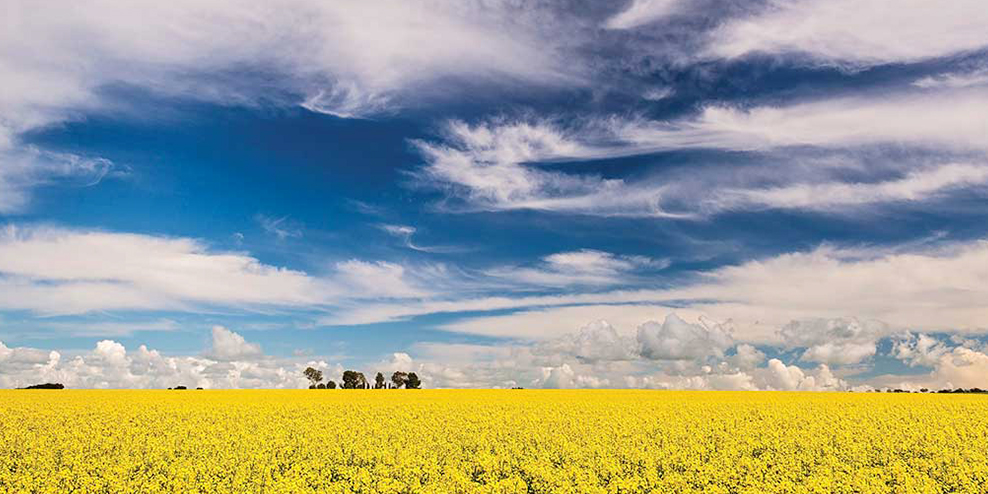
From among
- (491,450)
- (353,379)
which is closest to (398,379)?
(353,379)

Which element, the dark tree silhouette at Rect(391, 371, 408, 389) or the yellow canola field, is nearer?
the yellow canola field

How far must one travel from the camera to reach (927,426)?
101ft

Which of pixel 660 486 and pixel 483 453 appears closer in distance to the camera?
pixel 660 486

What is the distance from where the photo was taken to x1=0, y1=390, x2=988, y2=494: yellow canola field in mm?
18141

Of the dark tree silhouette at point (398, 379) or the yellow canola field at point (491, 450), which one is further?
the dark tree silhouette at point (398, 379)

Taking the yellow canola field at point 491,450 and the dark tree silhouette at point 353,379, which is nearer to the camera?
the yellow canola field at point 491,450

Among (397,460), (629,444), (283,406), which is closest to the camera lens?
(397,460)

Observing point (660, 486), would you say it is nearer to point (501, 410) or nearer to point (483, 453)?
point (483, 453)

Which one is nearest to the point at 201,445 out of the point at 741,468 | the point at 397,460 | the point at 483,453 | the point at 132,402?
the point at 397,460

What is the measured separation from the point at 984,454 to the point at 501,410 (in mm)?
21737

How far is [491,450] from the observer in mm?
23969

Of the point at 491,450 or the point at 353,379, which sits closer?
the point at 491,450

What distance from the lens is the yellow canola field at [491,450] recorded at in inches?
714

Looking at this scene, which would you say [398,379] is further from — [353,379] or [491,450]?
[491,450]
